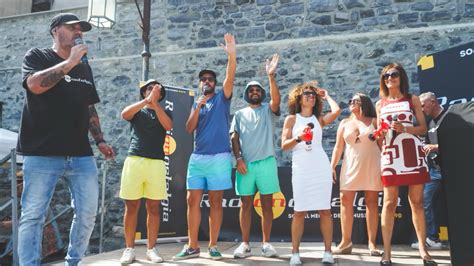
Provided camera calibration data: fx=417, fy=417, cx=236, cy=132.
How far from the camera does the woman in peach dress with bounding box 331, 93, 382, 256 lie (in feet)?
12.7

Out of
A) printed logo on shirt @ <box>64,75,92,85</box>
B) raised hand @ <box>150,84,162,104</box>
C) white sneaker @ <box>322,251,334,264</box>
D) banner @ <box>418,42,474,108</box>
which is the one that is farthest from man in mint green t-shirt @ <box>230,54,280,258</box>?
banner @ <box>418,42,474,108</box>

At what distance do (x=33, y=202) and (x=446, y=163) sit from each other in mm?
2780

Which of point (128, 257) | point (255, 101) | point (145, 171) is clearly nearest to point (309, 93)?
point (255, 101)

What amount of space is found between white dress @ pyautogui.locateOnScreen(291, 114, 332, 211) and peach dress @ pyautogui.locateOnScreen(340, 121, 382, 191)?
18.6 inches

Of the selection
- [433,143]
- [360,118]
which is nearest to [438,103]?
[433,143]

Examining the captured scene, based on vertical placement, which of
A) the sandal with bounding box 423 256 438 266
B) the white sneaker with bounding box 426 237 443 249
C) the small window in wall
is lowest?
the white sneaker with bounding box 426 237 443 249

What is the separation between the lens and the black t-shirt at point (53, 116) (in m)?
2.66

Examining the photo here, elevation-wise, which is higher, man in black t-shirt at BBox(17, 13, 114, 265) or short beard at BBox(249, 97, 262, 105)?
short beard at BBox(249, 97, 262, 105)

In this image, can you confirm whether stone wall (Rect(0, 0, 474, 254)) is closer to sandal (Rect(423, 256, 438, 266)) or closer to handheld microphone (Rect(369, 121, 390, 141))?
handheld microphone (Rect(369, 121, 390, 141))

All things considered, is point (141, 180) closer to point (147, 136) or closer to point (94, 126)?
point (147, 136)

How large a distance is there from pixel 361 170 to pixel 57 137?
264 cm

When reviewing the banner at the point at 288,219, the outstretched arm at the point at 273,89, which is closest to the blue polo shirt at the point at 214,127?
the outstretched arm at the point at 273,89

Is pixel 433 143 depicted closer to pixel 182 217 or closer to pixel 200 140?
pixel 200 140

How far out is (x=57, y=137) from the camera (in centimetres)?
269
